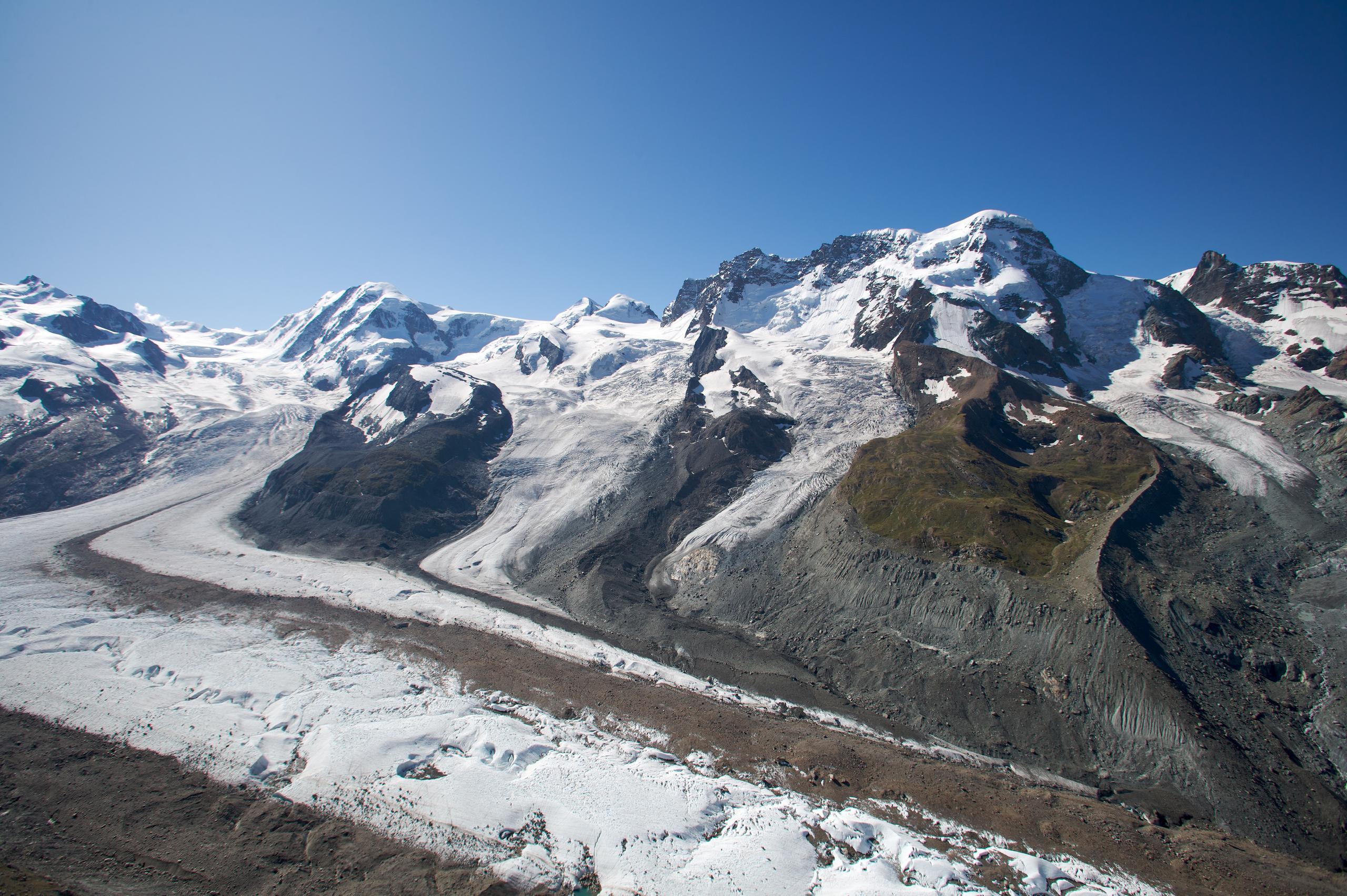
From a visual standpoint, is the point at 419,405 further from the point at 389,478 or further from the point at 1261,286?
the point at 1261,286

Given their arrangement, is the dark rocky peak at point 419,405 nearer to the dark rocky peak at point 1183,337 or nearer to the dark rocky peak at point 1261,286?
the dark rocky peak at point 1183,337

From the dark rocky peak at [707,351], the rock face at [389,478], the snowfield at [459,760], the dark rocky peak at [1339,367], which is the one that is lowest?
the snowfield at [459,760]

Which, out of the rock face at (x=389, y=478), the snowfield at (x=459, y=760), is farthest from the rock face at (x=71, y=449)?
the snowfield at (x=459, y=760)

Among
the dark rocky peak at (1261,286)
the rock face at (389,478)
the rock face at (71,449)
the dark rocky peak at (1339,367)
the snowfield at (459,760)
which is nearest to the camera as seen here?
the snowfield at (459,760)

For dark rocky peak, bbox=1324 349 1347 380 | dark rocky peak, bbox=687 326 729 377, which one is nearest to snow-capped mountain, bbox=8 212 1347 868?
dark rocky peak, bbox=1324 349 1347 380

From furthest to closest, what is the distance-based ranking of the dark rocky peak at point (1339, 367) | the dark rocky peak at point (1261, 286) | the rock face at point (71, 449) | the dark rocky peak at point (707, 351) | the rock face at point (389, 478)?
the dark rocky peak at point (707, 351) → the dark rocky peak at point (1261, 286) → the dark rocky peak at point (1339, 367) → the rock face at point (71, 449) → the rock face at point (389, 478)

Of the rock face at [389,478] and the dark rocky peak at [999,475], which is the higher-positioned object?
A: the dark rocky peak at [999,475]

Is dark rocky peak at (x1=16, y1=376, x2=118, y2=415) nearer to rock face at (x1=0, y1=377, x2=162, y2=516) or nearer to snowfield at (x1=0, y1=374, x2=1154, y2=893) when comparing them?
rock face at (x1=0, y1=377, x2=162, y2=516)
